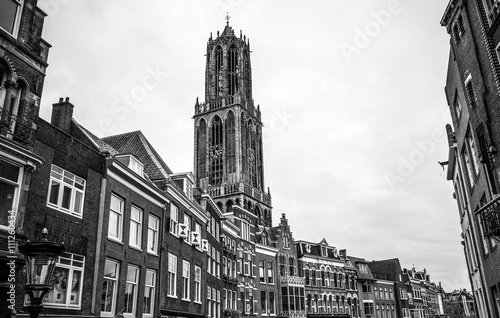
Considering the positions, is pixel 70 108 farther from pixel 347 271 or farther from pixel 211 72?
pixel 211 72

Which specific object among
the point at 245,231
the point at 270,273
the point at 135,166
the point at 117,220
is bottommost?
the point at 117,220

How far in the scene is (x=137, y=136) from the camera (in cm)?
2881

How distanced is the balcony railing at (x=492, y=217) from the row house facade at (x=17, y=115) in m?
14.3

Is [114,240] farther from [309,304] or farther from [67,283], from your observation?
[309,304]

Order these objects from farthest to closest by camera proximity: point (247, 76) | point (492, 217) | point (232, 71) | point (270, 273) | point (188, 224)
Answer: point (247, 76) < point (232, 71) < point (270, 273) < point (188, 224) < point (492, 217)

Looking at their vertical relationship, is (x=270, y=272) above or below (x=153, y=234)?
above

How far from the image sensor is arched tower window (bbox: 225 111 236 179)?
329 ft

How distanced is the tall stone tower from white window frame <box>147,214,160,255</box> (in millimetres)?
69870

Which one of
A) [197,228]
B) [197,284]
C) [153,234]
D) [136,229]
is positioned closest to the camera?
[136,229]

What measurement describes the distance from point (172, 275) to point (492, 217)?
56.6 ft

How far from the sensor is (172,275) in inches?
981

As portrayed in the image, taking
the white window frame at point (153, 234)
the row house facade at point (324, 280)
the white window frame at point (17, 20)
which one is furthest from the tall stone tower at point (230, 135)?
the white window frame at point (17, 20)

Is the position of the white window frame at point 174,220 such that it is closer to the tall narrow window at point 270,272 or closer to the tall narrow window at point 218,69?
the tall narrow window at point 270,272

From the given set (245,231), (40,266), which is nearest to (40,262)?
(40,266)
